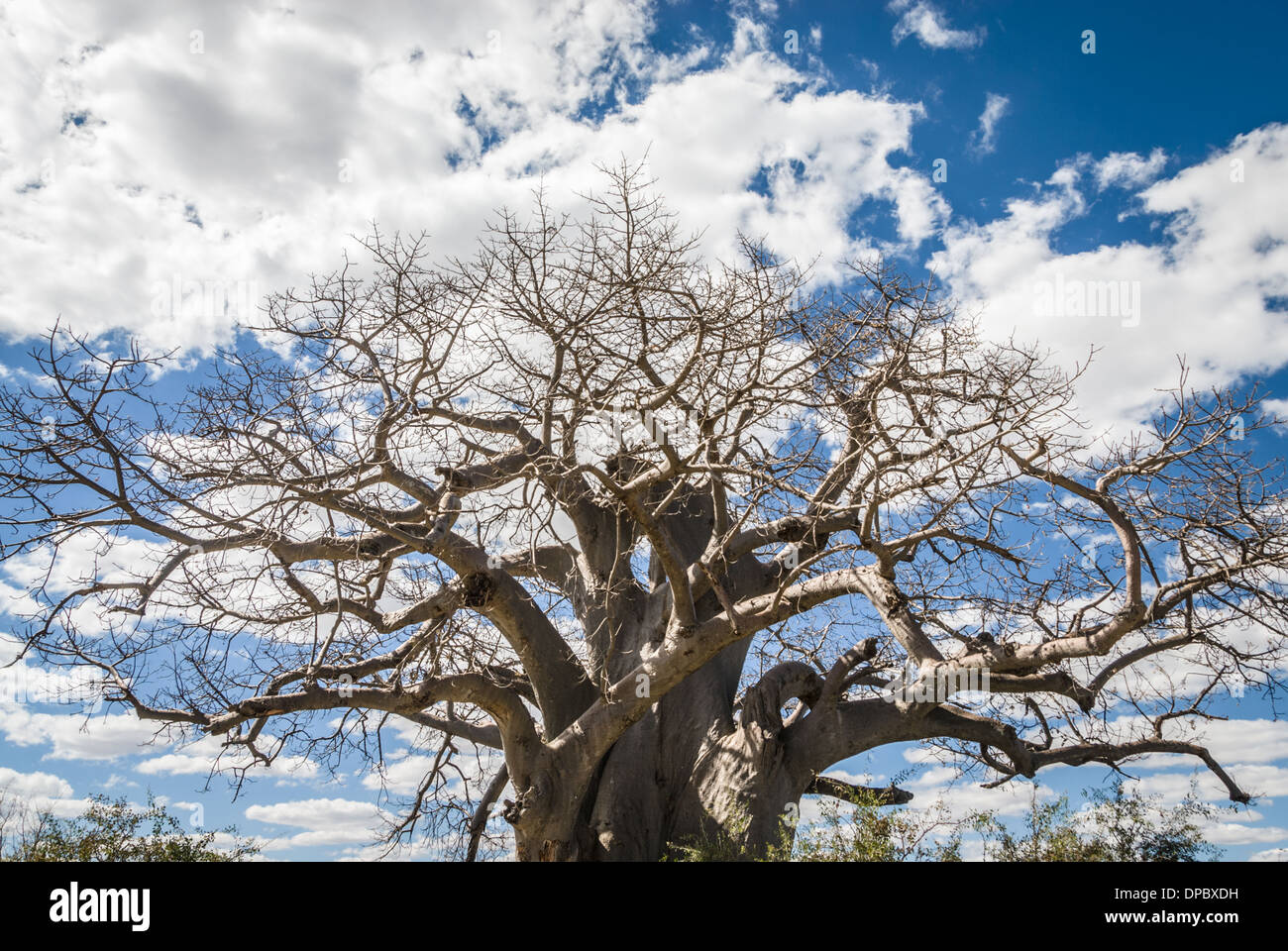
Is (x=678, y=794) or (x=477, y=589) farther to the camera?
(x=678, y=794)

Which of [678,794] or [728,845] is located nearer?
[728,845]

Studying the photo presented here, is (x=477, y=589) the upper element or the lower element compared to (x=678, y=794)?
upper

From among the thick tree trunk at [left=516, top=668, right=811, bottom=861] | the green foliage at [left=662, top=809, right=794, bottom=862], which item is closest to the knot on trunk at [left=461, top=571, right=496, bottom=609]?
the thick tree trunk at [left=516, top=668, right=811, bottom=861]

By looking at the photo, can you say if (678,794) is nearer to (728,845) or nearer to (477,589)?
(728,845)

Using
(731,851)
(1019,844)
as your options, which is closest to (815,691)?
(731,851)

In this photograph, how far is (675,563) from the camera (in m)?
6.31

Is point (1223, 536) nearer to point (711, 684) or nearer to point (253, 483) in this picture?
point (711, 684)

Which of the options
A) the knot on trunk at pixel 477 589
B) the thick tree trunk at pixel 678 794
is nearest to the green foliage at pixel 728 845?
the thick tree trunk at pixel 678 794

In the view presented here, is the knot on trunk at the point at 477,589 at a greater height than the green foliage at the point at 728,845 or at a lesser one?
greater

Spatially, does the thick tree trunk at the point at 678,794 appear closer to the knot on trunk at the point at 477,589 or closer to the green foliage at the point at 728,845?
the green foliage at the point at 728,845

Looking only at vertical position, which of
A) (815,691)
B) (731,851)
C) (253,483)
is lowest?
(731,851)

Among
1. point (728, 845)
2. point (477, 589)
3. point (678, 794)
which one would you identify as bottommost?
point (728, 845)

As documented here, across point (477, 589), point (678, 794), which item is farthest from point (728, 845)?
point (477, 589)
